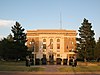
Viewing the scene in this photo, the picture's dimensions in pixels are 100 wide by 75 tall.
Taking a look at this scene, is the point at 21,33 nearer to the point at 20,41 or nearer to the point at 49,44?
the point at 20,41

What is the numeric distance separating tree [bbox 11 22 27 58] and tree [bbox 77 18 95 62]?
52.5 feet

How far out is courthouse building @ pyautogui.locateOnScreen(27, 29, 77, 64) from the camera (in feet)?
357

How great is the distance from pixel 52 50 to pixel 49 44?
3.15 metres

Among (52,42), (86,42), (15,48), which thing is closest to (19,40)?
(15,48)

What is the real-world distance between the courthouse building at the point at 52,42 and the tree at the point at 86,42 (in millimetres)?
29245

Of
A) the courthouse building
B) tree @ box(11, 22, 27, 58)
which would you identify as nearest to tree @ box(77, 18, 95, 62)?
tree @ box(11, 22, 27, 58)

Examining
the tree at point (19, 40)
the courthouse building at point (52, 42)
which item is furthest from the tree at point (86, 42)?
the courthouse building at point (52, 42)

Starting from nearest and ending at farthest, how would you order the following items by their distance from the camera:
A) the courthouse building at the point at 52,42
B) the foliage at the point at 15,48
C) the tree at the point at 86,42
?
the foliage at the point at 15,48 < the tree at the point at 86,42 < the courthouse building at the point at 52,42

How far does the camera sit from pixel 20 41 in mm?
75625

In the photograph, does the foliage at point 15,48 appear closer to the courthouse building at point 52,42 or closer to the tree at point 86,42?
the tree at point 86,42

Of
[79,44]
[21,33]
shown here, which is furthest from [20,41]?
[79,44]

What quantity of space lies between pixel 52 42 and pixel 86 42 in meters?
33.9

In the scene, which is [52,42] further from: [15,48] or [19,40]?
[15,48]

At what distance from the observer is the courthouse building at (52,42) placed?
108938 mm
